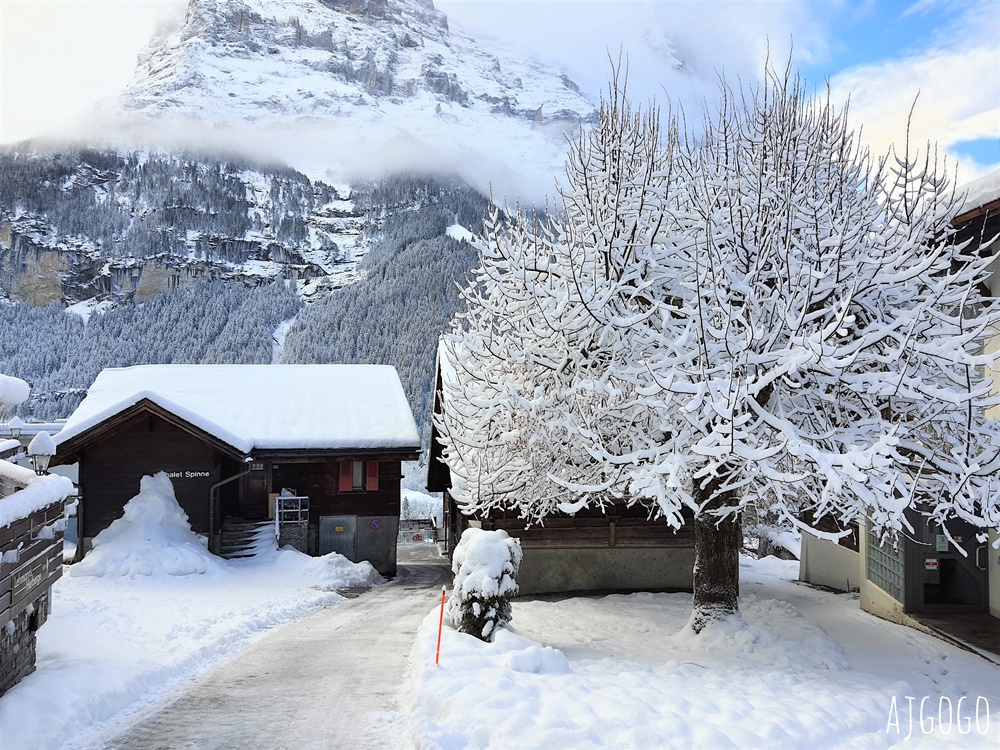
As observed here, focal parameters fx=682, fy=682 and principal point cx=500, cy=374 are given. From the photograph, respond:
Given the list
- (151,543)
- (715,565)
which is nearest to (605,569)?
(715,565)

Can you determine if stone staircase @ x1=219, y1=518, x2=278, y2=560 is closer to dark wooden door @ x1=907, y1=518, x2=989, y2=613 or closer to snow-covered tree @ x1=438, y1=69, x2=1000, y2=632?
snow-covered tree @ x1=438, y1=69, x2=1000, y2=632

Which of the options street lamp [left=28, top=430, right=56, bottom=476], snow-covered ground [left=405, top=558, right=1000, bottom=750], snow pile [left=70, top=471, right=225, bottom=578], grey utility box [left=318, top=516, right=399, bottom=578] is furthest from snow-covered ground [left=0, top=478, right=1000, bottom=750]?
grey utility box [left=318, top=516, right=399, bottom=578]

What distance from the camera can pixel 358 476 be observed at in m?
23.3

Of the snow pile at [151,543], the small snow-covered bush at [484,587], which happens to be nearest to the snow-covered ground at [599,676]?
the small snow-covered bush at [484,587]

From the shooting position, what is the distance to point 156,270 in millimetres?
172375

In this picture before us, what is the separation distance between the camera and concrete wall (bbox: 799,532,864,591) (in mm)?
16234

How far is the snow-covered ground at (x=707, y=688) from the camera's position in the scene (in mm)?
6411

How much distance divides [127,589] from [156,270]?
6995 inches

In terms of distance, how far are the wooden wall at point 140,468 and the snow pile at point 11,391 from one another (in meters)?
13.1

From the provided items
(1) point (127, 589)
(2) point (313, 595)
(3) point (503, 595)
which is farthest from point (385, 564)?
(3) point (503, 595)

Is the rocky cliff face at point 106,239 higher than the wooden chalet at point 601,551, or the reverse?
the rocky cliff face at point 106,239

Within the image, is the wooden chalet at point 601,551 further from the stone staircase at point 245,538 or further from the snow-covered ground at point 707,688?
the stone staircase at point 245,538

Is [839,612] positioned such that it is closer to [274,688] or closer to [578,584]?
[578,584]

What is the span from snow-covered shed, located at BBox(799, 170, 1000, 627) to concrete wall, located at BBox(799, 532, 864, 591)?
9.61 ft
